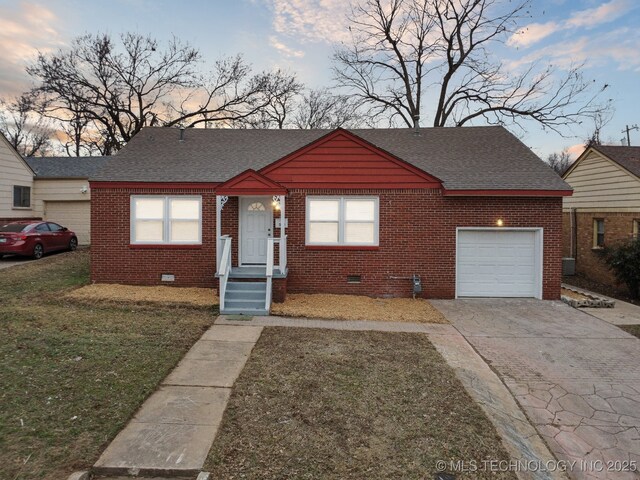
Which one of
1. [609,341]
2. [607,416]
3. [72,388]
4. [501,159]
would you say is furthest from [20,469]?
[501,159]

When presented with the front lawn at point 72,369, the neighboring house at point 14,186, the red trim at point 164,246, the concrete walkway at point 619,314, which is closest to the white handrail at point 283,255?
the front lawn at point 72,369

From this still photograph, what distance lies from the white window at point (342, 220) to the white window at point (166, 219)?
339 centimetres

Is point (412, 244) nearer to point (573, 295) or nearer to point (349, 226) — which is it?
point (349, 226)

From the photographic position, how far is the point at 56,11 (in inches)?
539

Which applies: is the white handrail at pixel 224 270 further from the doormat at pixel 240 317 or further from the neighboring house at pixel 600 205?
the neighboring house at pixel 600 205

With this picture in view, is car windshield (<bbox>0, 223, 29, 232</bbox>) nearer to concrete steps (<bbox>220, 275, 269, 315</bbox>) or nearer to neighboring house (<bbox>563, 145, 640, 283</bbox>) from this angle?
concrete steps (<bbox>220, 275, 269, 315</bbox>)

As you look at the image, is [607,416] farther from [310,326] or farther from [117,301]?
[117,301]

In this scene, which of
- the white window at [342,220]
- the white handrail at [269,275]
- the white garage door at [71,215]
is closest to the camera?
the white handrail at [269,275]

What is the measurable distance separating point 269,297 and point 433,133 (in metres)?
9.50

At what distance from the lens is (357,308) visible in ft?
30.7

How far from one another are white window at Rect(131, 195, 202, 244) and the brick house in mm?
30

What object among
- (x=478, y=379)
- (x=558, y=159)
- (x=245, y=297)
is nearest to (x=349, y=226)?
(x=245, y=297)

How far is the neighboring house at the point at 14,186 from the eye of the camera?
18.0 m

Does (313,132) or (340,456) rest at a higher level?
(313,132)
